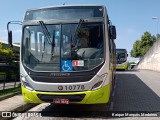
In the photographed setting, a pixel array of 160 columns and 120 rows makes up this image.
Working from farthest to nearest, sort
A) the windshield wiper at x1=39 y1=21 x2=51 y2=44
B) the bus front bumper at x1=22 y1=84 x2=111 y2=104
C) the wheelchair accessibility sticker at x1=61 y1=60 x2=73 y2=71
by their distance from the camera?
the windshield wiper at x1=39 y1=21 x2=51 y2=44
the wheelchair accessibility sticker at x1=61 y1=60 x2=73 y2=71
the bus front bumper at x1=22 y1=84 x2=111 y2=104

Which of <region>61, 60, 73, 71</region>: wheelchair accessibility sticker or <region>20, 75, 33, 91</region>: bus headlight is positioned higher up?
<region>61, 60, 73, 71</region>: wheelchair accessibility sticker

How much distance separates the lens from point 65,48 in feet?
30.4

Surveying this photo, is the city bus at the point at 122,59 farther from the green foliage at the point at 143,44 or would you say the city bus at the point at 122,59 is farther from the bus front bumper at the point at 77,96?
the green foliage at the point at 143,44

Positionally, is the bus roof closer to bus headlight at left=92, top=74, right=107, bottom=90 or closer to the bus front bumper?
bus headlight at left=92, top=74, right=107, bottom=90

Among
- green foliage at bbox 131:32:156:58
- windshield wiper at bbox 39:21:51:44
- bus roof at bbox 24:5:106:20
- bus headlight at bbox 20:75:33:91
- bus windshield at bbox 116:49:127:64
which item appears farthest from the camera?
green foliage at bbox 131:32:156:58

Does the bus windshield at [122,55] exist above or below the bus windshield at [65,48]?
below

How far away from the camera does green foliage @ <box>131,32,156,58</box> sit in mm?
83875

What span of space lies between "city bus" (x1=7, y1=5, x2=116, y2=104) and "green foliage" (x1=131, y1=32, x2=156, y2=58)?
7437cm

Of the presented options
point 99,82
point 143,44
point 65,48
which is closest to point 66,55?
point 65,48

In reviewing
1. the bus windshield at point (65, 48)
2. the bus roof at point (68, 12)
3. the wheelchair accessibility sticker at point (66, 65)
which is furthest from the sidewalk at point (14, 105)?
the bus roof at point (68, 12)

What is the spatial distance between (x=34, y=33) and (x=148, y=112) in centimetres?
416

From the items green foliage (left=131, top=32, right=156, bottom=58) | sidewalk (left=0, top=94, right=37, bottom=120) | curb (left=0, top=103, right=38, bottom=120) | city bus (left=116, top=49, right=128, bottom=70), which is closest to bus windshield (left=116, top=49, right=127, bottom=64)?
city bus (left=116, top=49, right=128, bottom=70)

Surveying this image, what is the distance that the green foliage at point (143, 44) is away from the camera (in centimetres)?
8388

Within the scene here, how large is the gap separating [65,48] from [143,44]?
78.2m
